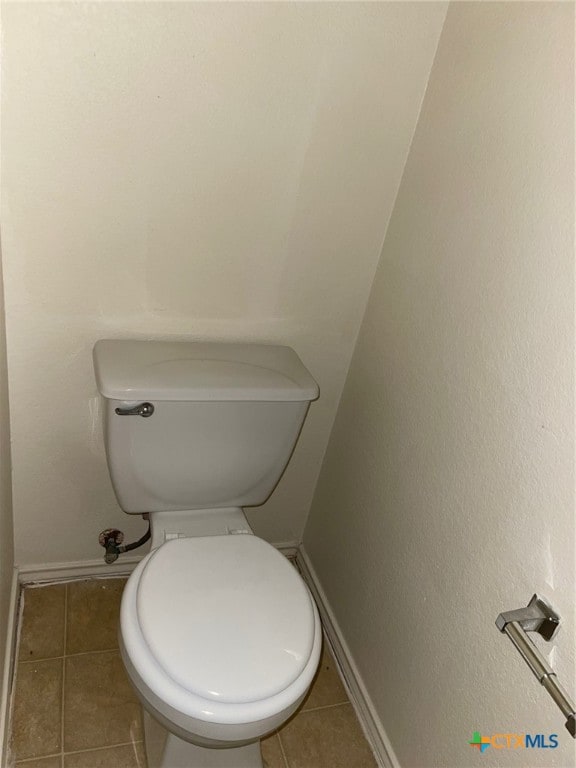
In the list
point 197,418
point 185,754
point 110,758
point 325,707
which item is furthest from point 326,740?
point 197,418

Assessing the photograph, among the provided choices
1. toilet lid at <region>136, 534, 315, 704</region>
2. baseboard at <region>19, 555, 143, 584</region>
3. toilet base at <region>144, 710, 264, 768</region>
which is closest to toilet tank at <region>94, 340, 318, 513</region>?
toilet lid at <region>136, 534, 315, 704</region>

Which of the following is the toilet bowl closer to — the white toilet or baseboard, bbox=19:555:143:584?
the white toilet

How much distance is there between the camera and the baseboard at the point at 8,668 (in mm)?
1234

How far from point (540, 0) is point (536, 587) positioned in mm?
903

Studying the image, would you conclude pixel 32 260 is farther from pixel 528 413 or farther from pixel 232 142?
pixel 528 413

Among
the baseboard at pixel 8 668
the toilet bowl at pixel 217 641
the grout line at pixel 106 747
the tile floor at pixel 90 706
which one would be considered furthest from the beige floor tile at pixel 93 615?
the toilet bowl at pixel 217 641

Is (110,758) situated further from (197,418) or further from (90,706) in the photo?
(197,418)

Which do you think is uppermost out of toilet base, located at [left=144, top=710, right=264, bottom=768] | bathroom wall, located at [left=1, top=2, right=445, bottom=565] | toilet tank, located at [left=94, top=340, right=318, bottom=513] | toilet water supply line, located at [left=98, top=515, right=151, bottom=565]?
bathroom wall, located at [left=1, top=2, right=445, bottom=565]

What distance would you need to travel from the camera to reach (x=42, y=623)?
1.51m

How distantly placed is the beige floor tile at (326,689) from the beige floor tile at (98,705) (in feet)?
1.44

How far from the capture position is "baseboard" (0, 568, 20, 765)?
1234 millimetres

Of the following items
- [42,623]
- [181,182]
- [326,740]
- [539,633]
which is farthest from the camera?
[42,623]

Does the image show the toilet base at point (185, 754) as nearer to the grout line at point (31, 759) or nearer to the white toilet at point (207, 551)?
the white toilet at point (207, 551)

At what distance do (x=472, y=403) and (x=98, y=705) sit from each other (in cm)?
112
